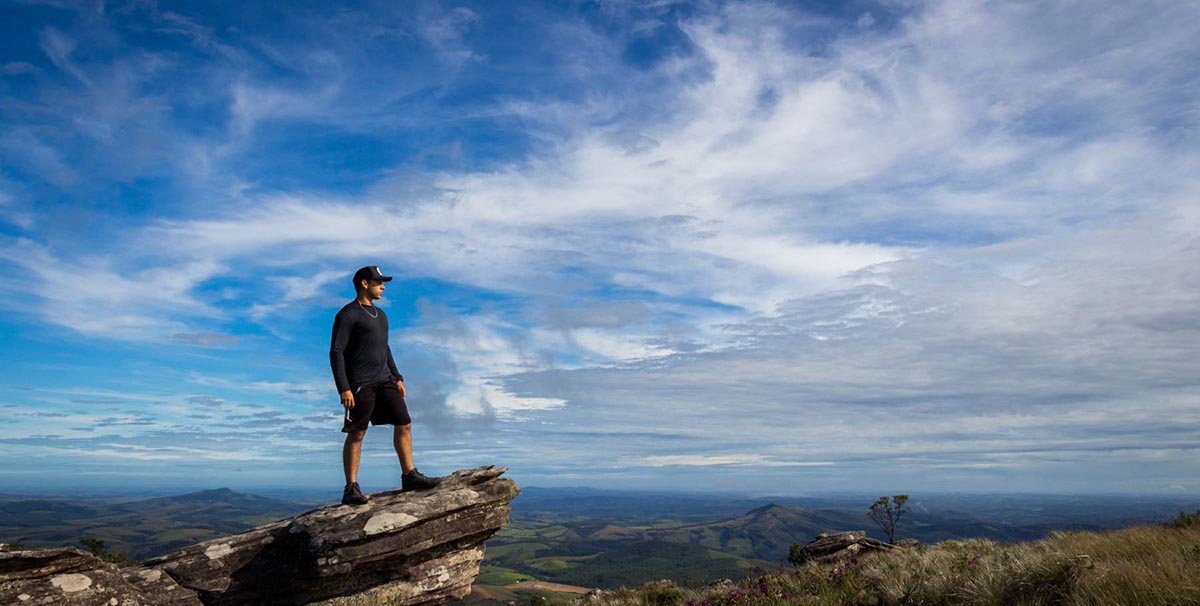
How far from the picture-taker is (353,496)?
12.9 metres

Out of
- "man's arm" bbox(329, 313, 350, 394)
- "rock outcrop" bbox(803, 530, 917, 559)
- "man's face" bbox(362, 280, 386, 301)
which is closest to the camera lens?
"man's arm" bbox(329, 313, 350, 394)

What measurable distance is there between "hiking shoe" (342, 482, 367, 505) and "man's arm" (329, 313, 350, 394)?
7.38 ft

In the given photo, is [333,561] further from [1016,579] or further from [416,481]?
[1016,579]

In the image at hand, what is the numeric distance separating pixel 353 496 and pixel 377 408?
194 centimetres

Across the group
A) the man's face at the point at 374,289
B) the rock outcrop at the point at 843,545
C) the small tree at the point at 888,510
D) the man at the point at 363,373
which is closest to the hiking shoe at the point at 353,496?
the man at the point at 363,373

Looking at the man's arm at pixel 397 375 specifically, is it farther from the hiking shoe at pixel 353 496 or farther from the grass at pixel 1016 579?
the grass at pixel 1016 579

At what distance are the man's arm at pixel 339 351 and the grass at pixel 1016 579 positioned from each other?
8.70m

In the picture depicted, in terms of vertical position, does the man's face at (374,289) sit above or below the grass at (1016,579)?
above

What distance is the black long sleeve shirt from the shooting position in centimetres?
1271

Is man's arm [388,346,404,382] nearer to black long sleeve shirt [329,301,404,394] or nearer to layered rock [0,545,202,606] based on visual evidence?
black long sleeve shirt [329,301,404,394]

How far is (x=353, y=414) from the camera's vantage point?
12.8 metres

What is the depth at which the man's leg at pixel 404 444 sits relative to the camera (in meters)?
13.9

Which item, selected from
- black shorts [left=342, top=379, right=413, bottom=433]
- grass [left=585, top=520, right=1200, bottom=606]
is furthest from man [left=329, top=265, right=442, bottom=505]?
grass [left=585, top=520, right=1200, bottom=606]

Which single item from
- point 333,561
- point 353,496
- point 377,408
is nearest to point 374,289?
point 377,408
